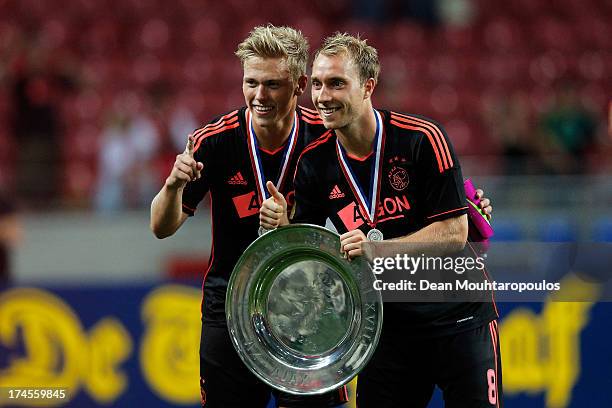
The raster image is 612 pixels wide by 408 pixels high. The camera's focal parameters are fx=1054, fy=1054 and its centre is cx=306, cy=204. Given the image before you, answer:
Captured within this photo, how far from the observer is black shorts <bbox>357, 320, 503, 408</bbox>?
12.8 ft

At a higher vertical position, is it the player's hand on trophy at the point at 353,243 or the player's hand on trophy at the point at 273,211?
the player's hand on trophy at the point at 273,211

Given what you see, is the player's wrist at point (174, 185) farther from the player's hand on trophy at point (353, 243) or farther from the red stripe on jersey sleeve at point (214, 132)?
the player's hand on trophy at point (353, 243)

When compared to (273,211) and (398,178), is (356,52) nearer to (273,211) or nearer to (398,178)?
(398,178)

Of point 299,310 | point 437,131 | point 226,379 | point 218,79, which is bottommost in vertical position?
point 226,379

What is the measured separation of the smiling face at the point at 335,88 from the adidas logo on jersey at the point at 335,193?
29 cm

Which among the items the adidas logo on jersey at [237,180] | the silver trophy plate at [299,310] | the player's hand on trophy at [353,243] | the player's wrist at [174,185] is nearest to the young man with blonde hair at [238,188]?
the adidas logo on jersey at [237,180]

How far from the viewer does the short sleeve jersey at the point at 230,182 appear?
4.29 metres

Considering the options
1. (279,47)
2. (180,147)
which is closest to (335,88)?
(279,47)

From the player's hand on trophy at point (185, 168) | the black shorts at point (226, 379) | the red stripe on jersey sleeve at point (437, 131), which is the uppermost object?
the red stripe on jersey sleeve at point (437, 131)

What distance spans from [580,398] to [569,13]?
23.4 feet

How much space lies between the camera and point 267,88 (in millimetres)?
4066

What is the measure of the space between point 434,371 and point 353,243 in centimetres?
73

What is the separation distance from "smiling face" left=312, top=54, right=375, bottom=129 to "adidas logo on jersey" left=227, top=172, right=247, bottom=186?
0.63 metres

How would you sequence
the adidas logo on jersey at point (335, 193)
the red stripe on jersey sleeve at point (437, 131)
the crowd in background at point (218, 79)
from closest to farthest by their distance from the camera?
the red stripe on jersey sleeve at point (437, 131), the adidas logo on jersey at point (335, 193), the crowd in background at point (218, 79)
